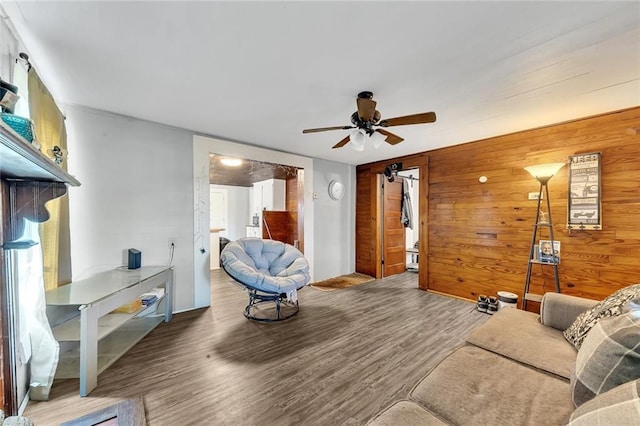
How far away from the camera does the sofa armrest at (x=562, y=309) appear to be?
1673 millimetres

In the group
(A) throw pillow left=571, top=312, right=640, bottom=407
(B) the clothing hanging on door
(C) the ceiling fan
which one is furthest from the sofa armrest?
(B) the clothing hanging on door

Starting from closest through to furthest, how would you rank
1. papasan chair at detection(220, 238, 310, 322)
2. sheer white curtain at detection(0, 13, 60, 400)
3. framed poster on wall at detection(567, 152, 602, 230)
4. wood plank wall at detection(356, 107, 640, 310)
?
sheer white curtain at detection(0, 13, 60, 400)
wood plank wall at detection(356, 107, 640, 310)
framed poster on wall at detection(567, 152, 602, 230)
papasan chair at detection(220, 238, 310, 322)

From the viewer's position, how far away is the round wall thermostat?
487 centimetres

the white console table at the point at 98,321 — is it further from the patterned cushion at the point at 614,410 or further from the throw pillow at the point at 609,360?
the throw pillow at the point at 609,360

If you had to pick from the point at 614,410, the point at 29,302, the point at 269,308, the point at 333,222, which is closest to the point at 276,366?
the point at 269,308

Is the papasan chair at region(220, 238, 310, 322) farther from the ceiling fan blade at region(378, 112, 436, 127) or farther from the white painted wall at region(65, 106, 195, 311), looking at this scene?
the ceiling fan blade at region(378, 112, 436, 127)

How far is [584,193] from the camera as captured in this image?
8.87 ft

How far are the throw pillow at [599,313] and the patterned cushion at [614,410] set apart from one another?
87 centimetres

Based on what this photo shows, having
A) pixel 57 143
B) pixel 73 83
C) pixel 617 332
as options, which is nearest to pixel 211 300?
pixel 57 143

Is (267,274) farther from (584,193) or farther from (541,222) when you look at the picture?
(584,193)

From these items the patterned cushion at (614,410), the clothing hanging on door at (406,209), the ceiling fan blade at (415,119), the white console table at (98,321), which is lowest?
the white console table at (98,321)

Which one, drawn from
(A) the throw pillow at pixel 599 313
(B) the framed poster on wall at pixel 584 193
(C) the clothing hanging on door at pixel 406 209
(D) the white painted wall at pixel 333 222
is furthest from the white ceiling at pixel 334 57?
(C) the clothing hanging on door at pixel 406 209

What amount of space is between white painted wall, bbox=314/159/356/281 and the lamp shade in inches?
120

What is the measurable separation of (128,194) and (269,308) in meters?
2.16
